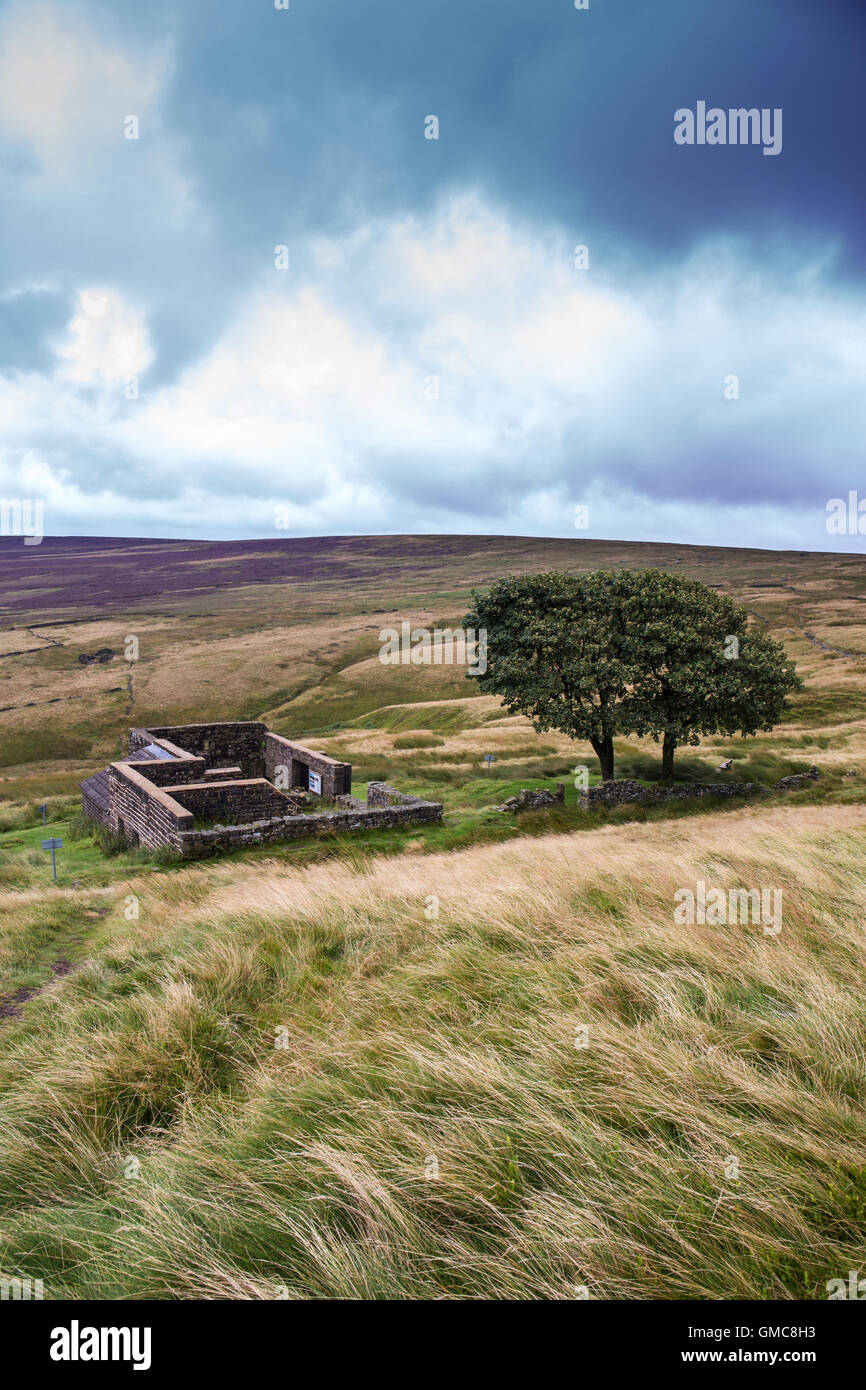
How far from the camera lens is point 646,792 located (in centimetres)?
2350

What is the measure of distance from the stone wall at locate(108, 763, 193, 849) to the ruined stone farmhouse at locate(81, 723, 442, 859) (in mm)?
25

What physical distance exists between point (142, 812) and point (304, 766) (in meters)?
7.09

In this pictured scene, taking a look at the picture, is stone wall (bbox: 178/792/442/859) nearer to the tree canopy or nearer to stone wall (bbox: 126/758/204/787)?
stone wall (bbox: 126/758/204/787)

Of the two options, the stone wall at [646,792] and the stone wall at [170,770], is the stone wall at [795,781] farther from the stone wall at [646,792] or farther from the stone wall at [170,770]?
the stone wall at [170,770]

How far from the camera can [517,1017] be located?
434 cm

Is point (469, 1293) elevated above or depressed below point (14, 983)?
above

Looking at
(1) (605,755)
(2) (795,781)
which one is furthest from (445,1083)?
(2) (795,781)

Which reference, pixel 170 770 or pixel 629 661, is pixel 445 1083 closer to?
pixel 170 770

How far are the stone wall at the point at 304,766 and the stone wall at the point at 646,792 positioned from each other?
8.06 m

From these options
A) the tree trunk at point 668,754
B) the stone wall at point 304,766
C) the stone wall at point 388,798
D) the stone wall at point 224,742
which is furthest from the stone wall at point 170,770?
the tree trunk at point 668,754

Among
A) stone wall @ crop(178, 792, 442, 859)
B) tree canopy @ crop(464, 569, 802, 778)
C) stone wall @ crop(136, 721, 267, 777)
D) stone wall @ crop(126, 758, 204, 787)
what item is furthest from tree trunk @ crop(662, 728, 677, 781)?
stone wall @ crop(126, 758, 204, 787)
